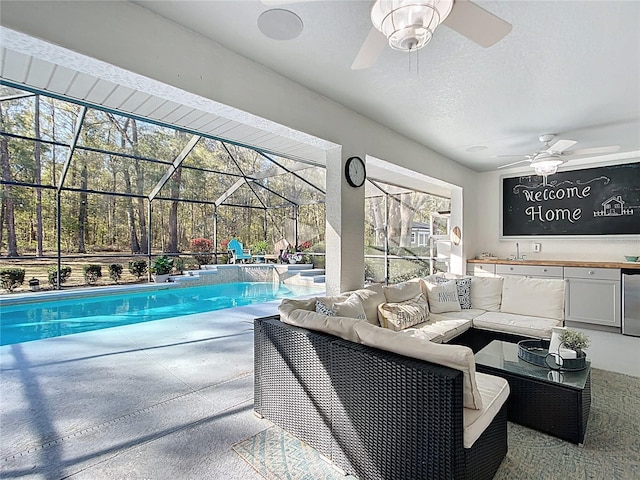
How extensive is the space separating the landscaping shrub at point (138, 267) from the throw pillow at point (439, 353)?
8.97 meters

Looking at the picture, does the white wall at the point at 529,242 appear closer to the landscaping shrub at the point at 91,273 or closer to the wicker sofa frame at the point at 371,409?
the wicker sofa frame at the point at 371,409

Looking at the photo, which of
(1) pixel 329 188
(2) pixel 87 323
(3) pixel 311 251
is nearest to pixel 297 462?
(1) pixel 329 188

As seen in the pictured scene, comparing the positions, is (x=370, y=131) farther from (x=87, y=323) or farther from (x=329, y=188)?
(x=87, y=323)

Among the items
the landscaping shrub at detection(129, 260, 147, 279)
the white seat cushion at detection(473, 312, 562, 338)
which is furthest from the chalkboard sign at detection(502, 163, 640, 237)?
the landscaping shrub at detection(129, 260, 147, 279)

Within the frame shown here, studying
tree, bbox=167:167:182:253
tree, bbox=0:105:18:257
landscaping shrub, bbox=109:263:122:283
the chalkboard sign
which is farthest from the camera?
tree, bbox=167:167:182:253

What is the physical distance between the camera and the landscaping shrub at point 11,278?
7.10 metres

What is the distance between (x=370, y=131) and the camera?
3967 millimetres

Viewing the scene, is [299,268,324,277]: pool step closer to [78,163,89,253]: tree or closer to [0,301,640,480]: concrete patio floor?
[0,301,640,480]: concrete patio floor

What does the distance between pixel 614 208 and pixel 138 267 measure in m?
10.3

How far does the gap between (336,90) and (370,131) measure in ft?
2.98

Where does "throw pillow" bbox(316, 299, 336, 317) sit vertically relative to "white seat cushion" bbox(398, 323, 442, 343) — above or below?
above

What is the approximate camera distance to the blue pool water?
16.0 ft

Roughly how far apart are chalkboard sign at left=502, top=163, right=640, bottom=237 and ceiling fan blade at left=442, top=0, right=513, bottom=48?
5.10 meters

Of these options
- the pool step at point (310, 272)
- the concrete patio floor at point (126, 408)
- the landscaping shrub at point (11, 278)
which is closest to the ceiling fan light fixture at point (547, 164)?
the concrete patio floor at point (126, 408)
